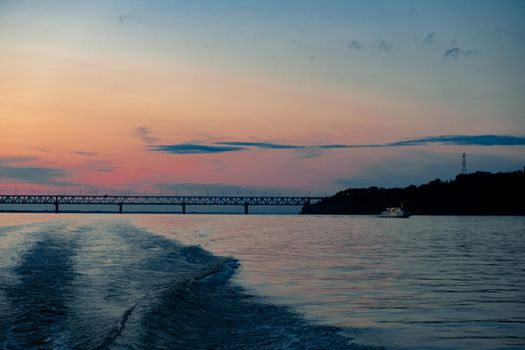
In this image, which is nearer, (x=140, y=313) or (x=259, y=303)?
(x=140, y=313)

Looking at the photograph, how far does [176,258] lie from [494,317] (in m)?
24.5

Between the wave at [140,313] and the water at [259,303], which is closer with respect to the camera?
the wave at [140,313]

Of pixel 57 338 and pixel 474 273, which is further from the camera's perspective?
pixel 474 273

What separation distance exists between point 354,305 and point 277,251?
2556 centimetres

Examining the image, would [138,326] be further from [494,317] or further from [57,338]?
[494,317]

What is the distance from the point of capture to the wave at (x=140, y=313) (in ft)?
49.9

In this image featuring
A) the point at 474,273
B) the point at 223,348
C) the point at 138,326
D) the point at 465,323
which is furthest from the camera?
the point at 474,273

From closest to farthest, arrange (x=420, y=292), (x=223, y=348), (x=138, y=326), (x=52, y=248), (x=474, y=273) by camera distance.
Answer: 1. (x=223, y=348)
2. (x=138, y=326)
3. (x=420, y=292)
4. (x=474, y=273)
5. (x=52, y=248)

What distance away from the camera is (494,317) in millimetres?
18578

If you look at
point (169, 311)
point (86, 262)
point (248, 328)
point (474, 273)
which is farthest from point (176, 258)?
point (248, 328)

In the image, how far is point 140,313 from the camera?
18.5 m

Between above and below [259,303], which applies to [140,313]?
above

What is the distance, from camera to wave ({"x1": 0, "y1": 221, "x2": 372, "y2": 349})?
15.2 metres

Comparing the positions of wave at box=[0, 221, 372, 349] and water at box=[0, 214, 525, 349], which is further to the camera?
water at box=[0, 214, 525, 349]
